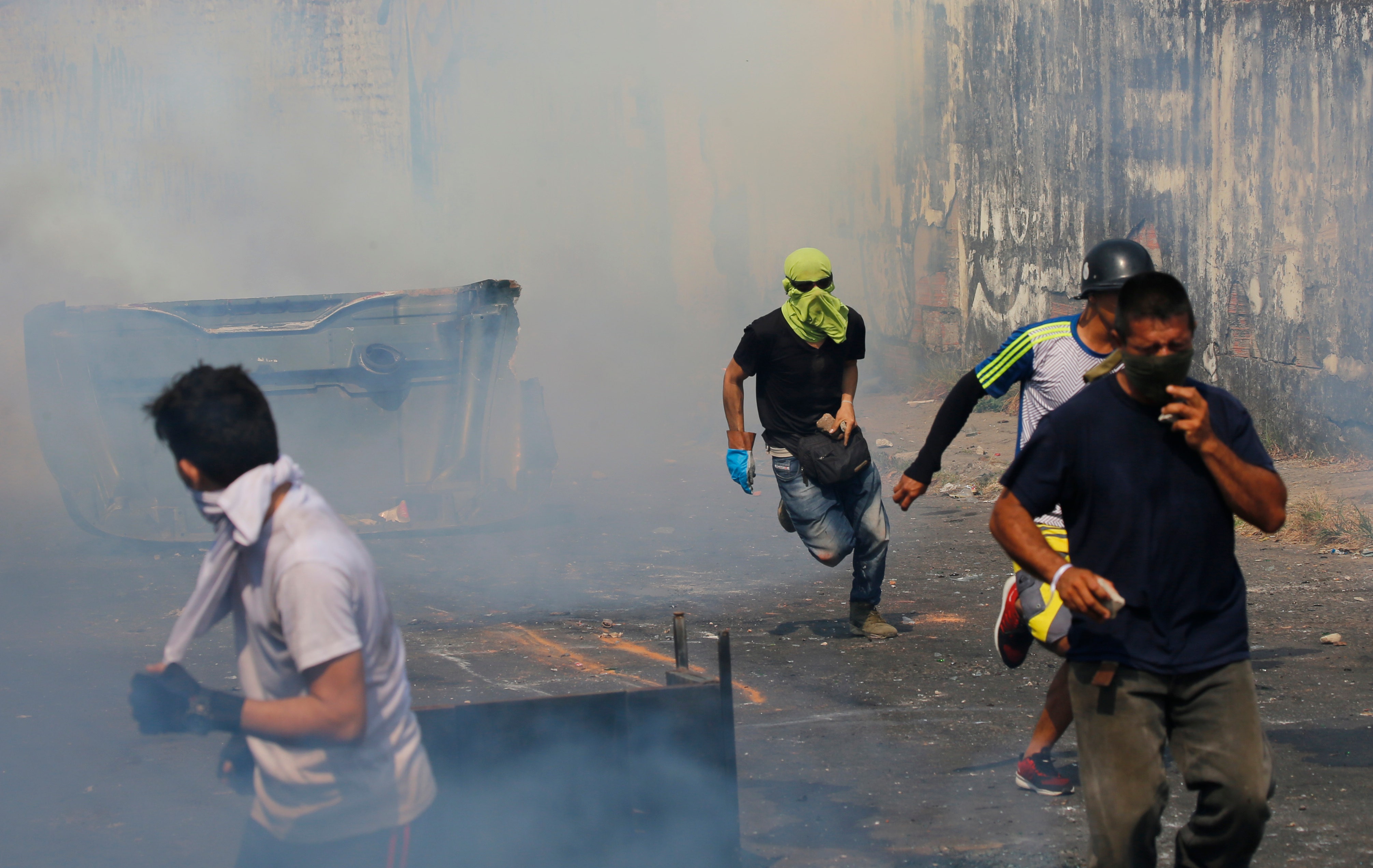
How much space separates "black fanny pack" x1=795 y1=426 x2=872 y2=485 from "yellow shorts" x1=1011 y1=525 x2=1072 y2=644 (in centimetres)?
169

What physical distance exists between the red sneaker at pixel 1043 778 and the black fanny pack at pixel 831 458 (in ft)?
6.19

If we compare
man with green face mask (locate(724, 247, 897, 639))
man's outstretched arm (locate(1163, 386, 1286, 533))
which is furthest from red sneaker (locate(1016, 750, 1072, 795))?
man with green face mask (locate(724, 247, 897, 639))

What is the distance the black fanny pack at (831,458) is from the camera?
17.3ft

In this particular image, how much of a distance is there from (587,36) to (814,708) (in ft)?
43.8

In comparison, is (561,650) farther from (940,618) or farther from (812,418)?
(940,618)

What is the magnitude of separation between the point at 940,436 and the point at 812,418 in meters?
1.80

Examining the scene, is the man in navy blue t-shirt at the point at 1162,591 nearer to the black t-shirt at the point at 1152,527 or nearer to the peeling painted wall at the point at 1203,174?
the black t-shirt at the point at 1152,527

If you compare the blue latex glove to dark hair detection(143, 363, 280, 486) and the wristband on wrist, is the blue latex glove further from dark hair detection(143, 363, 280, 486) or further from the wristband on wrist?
dark hair detection(143, 363, 280, 486)

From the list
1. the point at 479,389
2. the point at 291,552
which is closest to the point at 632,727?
the point at 291,552

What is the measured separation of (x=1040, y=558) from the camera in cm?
250

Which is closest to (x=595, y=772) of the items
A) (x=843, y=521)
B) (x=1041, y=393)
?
(x=1041, y=393)

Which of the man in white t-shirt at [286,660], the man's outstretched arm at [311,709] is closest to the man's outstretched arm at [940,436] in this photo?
the man in white t-shirt at [286,660]

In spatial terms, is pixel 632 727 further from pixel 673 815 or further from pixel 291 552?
pixel 291 552

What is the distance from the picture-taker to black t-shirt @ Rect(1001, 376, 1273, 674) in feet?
7.89
